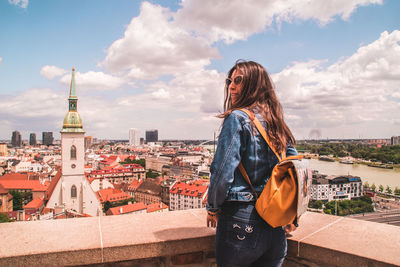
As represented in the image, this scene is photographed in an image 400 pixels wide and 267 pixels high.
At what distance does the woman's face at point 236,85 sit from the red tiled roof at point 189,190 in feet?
90.2

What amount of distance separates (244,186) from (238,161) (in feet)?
0.39

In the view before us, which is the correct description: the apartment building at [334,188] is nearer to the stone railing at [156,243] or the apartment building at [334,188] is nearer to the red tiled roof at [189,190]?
the red tiled roof at [189,190]

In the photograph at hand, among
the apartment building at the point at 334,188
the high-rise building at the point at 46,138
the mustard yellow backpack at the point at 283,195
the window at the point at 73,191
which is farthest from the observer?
the high-rise building at the point at 46,138

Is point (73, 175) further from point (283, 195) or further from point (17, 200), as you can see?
point (283, 195)

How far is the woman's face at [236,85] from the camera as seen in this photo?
1.37m

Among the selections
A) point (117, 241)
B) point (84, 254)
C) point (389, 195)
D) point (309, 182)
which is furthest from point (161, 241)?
point (389, 195)

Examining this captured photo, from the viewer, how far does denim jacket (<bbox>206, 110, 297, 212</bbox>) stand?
1.17 metres

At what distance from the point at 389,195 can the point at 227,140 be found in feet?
131

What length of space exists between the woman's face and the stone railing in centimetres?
76

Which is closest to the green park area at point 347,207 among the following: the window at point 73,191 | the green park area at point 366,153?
the green park area at point 366,153

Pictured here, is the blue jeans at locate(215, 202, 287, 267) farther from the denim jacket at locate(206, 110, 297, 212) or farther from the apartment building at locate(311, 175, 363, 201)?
the apartment building at locate(311, 175, 363, 201)

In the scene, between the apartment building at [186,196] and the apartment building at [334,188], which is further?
the apartment building at [334,188]

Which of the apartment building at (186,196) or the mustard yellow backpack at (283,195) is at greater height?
the mustard yellow backpack at (283,195)

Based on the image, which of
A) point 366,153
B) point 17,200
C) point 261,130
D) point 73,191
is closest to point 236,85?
point 261,130
